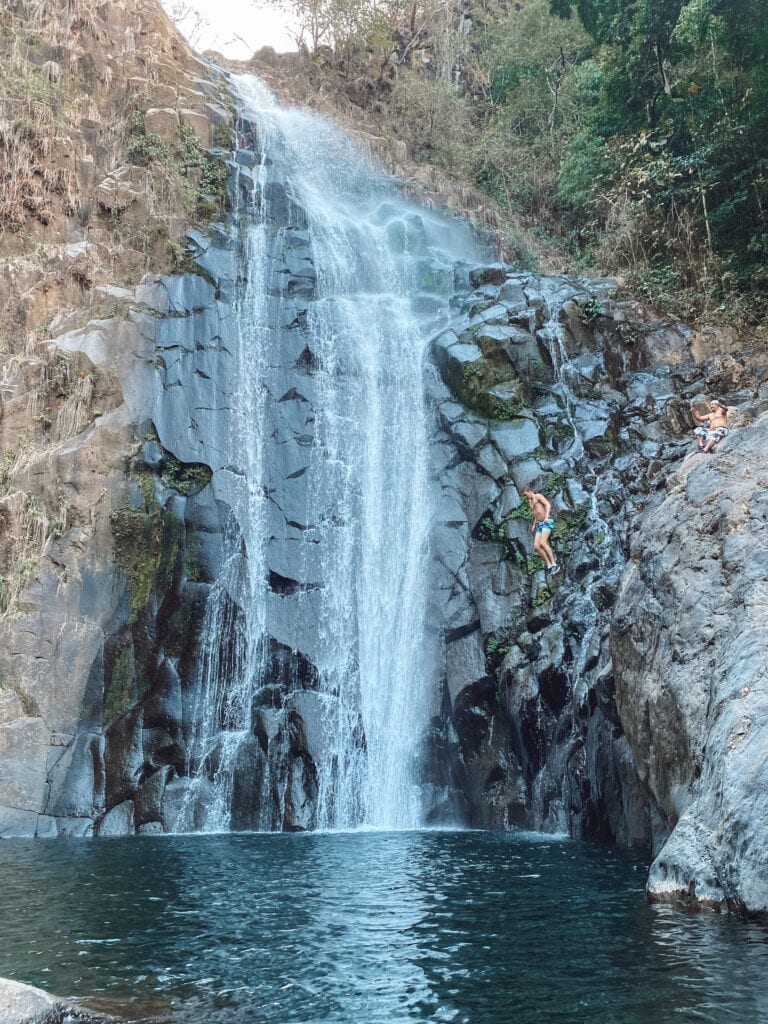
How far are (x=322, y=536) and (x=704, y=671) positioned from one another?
9329 millimetres

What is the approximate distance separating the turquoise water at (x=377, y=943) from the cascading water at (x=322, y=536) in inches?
166

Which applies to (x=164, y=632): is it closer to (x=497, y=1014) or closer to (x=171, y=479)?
(x=171, y=479)

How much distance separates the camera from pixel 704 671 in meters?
8.94

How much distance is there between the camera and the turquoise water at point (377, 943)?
5.52 m

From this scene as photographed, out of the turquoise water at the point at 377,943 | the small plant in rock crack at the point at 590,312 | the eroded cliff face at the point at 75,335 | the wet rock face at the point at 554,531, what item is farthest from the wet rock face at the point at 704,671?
the eroded cliff face at the point at 75,335

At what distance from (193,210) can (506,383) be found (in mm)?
8757

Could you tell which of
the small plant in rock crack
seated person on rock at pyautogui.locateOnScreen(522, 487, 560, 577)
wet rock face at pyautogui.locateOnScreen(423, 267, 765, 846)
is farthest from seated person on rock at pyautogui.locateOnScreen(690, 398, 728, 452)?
the small plant in rock crack

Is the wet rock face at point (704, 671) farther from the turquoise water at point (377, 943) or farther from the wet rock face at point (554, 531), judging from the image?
the turquoise water at point (377, 943)

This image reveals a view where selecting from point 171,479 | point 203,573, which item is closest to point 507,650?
point 203,573

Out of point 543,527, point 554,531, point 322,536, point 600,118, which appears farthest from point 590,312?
point 600,118

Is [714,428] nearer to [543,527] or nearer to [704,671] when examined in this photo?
[543,527]

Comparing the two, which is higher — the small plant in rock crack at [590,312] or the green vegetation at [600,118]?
the green vegetation at [600,118]

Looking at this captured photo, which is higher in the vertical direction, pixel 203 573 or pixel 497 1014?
pixel 203 573

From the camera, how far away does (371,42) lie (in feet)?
106
